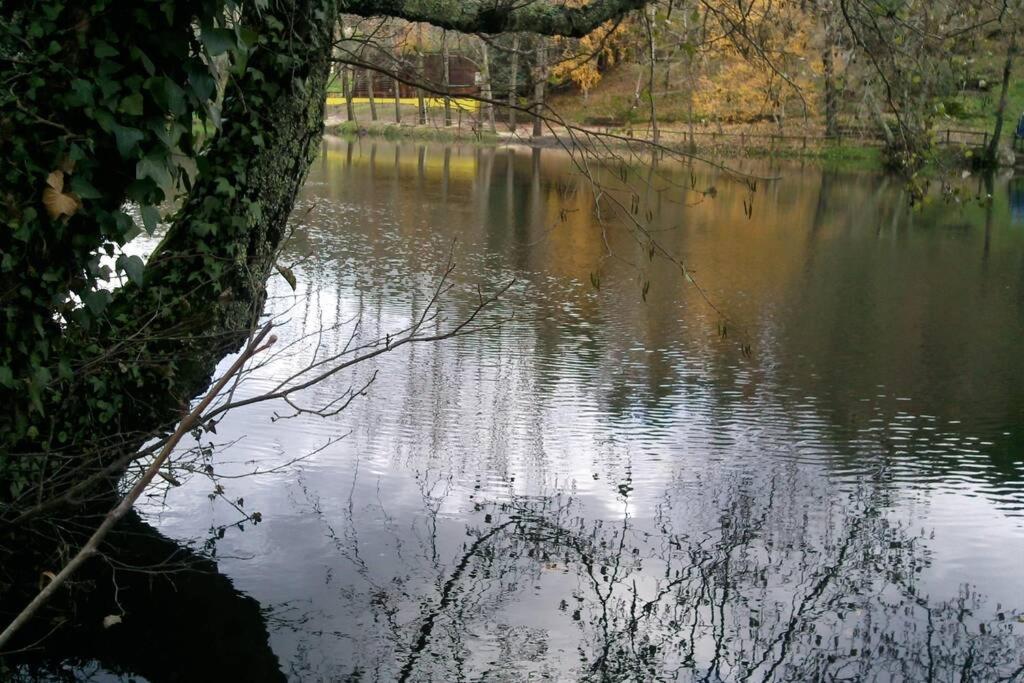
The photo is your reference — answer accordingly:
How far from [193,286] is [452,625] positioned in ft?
7.34

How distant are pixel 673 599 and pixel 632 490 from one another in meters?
1.56

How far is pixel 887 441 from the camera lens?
8992 millimetres

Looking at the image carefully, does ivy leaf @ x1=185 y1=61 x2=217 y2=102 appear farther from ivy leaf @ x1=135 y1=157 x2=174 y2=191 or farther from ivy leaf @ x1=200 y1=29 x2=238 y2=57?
ivy leaf @ x1=135 y1=157 x2=174 y2=191

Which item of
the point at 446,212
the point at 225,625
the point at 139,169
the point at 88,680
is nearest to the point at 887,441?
the point at 225,625

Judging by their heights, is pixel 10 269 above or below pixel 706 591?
above

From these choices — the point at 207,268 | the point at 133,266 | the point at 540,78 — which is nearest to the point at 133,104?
the point at 133,266

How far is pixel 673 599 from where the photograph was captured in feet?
20.3

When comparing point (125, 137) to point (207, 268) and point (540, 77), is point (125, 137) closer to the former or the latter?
point (207, 268)

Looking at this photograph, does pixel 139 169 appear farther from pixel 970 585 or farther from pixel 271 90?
pixel 970 585

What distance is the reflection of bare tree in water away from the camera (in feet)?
18.3

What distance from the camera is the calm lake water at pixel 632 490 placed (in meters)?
5.75

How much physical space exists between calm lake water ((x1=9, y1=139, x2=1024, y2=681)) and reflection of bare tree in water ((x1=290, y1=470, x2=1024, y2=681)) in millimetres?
17

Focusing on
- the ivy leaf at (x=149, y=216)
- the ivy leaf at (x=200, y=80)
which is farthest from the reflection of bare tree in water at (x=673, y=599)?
the ivy leaf at (x=200, y=80)

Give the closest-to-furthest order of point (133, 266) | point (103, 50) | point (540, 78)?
point (103, 50) → point (133, 266) → point (540, 78)
